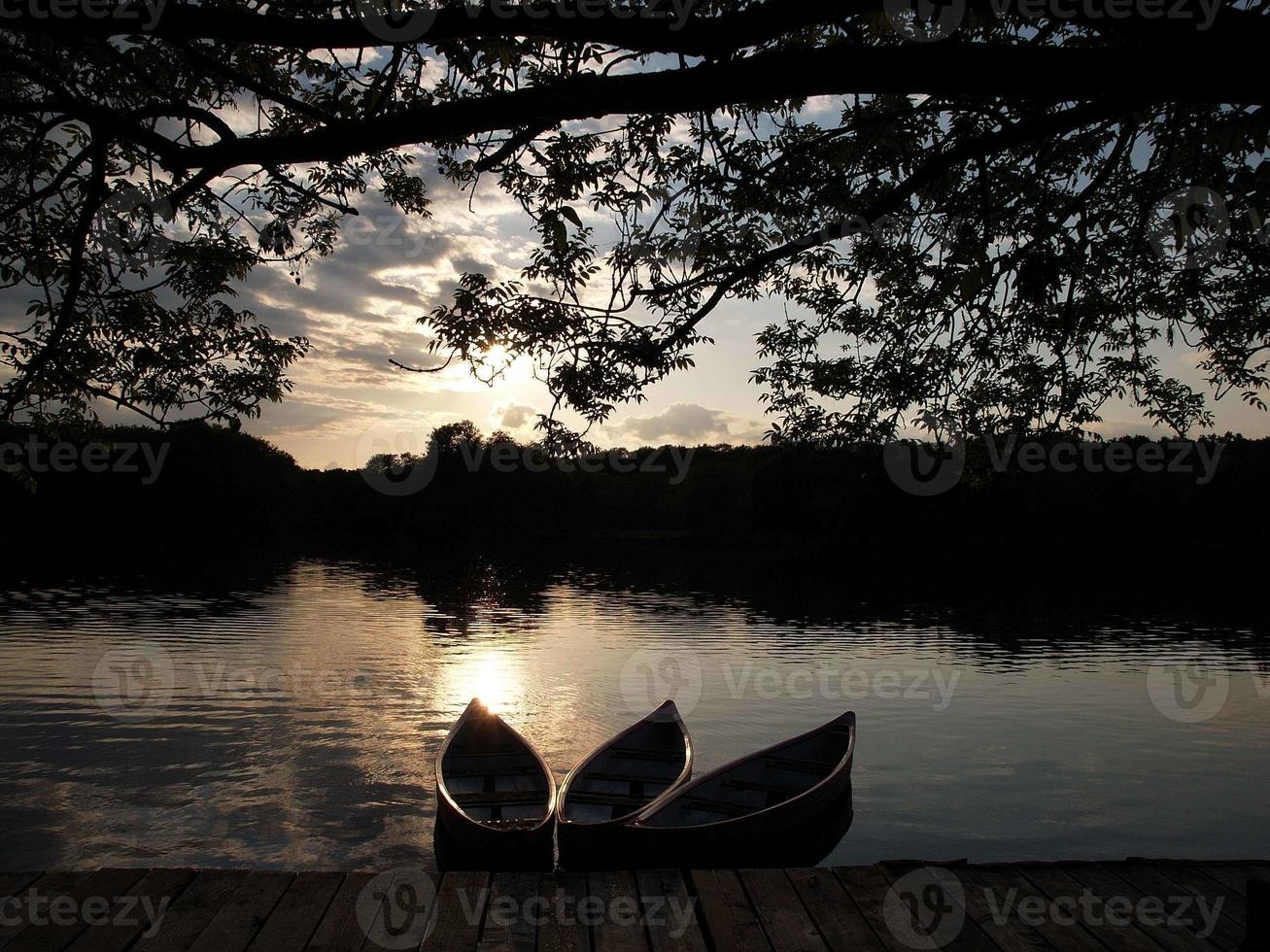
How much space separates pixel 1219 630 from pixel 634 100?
40.4 metres

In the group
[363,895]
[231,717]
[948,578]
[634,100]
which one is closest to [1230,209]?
[634,100]

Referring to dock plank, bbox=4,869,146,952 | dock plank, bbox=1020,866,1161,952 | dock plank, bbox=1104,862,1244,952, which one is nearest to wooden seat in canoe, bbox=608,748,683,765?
dock plank, bbox=1020,866,1161,952

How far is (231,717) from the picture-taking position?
19.4 m

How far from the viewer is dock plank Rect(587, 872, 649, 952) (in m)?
6.49

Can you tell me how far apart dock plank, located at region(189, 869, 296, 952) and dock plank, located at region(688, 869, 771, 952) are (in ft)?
11.6

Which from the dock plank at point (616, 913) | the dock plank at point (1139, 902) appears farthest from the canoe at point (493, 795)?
the dock plank at point (1139, 902)

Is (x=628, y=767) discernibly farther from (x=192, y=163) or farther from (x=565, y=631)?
(x=565, y=631)

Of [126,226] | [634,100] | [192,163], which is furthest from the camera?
[126,226]

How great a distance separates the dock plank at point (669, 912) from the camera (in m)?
6.46

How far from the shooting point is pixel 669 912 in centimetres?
699
